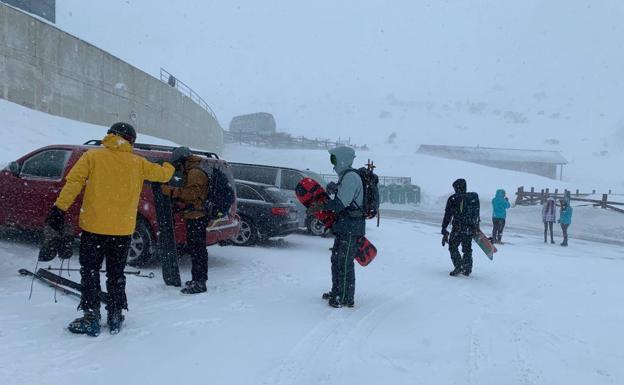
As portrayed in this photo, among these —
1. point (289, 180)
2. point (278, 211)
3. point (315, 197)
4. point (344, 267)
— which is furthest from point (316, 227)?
point (344, 267)

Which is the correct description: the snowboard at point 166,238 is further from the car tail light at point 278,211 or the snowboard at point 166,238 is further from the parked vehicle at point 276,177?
the parked vehicle at point 276,177

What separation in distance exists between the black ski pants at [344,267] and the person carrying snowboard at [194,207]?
1636 millimetres

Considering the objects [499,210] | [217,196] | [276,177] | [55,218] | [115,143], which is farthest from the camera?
[499,210]

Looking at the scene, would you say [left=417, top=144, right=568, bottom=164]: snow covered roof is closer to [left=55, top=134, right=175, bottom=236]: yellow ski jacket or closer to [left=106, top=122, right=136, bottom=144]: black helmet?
[left=106, top=122, right=136, bottom=144]: black helmet

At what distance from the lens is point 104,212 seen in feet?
13.3

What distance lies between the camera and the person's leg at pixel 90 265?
4117mm

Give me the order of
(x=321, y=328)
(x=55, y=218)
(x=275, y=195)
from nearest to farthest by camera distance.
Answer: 1. (x=55, y=218)
2. (x=321, y=328)
3. (x=275, y=195)

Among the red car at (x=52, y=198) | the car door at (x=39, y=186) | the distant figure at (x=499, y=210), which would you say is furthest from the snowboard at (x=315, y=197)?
the distant figure at (x=499, y=210)

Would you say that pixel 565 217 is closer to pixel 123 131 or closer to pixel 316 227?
pixel 316 227

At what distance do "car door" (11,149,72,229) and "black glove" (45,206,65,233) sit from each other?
3.27m

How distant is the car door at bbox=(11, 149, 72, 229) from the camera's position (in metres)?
6.99

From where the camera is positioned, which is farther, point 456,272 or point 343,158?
point 456,272

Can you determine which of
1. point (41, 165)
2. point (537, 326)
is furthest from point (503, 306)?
point (41, 165)

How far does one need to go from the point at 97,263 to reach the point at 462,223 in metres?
5.98
